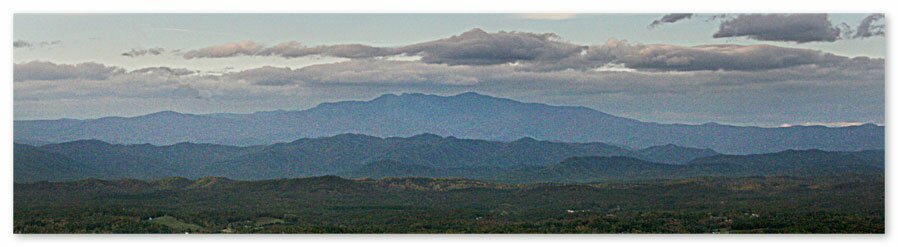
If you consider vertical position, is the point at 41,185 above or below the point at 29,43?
below

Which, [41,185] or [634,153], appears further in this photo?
[634,153]

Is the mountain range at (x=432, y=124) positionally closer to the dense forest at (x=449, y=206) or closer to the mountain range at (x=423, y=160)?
the mountain range at (x=423, y=160)

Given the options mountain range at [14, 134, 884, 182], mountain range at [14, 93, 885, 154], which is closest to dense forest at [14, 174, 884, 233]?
mountain range at [14, 134, 884, 182]

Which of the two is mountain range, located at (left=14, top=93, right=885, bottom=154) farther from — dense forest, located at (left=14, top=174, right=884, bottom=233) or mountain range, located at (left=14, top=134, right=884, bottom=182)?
dense forest, located at (left=14, top=174, right=884, bottom=233)

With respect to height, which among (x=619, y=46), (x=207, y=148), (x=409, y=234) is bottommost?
(x=409, y=234)

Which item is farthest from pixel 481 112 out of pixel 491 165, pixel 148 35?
pixel 148 35

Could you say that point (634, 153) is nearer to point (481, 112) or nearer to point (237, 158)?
point (481, 112)
